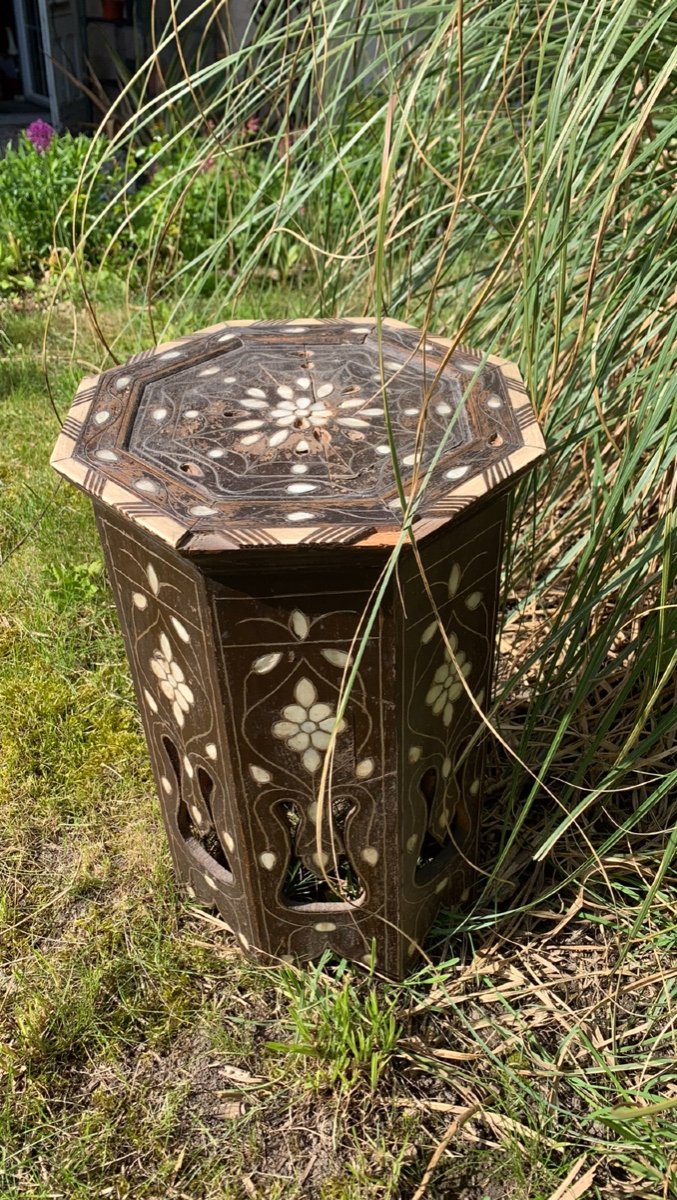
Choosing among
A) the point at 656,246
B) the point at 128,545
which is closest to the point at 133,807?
the point at 128,545

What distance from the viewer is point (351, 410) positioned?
1398 millimetres

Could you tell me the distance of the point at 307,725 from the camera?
131 cm

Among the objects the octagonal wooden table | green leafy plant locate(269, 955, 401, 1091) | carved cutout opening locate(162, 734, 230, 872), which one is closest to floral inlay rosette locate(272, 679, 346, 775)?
the octagonal wooden table

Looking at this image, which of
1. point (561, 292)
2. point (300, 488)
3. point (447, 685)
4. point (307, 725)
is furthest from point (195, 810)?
point (561, 292)

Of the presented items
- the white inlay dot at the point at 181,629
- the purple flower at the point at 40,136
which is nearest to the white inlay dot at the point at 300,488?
the white inlay dot at the point at 181,629

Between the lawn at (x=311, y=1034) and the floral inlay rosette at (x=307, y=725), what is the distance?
33cm

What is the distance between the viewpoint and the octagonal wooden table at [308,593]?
46.6 inches

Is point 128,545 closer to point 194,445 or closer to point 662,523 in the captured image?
point 194,445

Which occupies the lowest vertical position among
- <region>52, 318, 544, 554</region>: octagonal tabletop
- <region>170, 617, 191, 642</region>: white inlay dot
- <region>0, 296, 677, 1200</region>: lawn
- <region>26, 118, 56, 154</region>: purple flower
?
<region>0, 296, 677, 1200</region>: lawn

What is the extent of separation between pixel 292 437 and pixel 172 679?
0.36 metres

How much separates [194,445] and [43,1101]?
0.92 metres

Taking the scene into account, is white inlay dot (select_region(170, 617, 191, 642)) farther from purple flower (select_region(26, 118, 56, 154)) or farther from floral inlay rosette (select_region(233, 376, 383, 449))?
purple flower (select_region(26, 118, 56, 154))

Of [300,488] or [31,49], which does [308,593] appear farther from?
[31,49]

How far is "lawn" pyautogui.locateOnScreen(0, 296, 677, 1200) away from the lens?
1.36 m
